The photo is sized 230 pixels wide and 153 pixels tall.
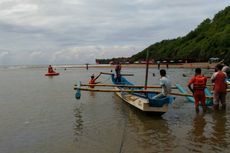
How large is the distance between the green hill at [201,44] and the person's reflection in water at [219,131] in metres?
59.8

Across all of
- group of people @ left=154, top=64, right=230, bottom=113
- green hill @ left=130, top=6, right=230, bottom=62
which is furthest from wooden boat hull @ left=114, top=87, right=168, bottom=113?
green hill @ left=130, top=6, right=230, bottom=62

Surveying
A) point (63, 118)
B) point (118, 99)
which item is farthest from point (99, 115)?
point (118, 99)

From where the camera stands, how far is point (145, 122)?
13.0m

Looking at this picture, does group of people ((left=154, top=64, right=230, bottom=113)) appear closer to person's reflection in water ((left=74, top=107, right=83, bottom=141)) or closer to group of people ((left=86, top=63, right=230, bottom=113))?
group of people ((left=86, top=63, right=230, bottom=113))

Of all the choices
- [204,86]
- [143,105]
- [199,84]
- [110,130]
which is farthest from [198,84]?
[110,130]

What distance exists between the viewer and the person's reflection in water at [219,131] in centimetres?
962

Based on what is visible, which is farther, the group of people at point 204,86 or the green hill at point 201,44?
the green hill at point 201,44

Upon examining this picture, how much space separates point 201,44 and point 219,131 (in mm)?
89138

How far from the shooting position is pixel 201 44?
3829 inches

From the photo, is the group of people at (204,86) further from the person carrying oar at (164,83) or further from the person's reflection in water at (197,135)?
the person carrying oar at (164,83)

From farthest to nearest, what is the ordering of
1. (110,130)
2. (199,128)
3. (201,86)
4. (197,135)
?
(201,86)
(110,130)
(199,128)
(197,135)

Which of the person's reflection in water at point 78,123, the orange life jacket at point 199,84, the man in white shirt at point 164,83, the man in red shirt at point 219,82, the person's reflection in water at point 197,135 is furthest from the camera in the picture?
the man in red shirt at point 219,82

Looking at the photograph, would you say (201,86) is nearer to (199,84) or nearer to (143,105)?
(199,84)

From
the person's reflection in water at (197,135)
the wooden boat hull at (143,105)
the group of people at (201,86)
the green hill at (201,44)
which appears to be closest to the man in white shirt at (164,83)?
the group of people at (201,86)
